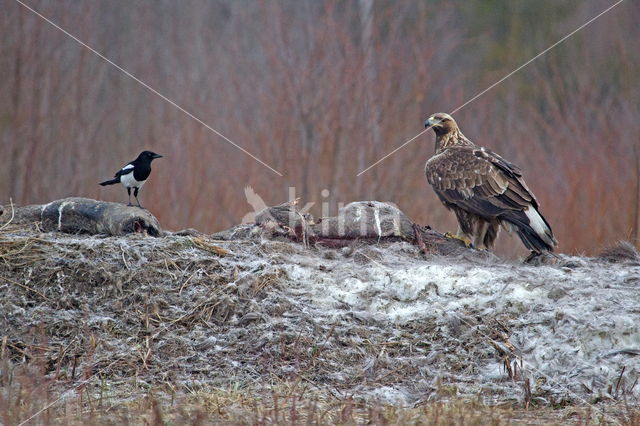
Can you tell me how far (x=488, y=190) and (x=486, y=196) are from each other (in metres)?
0.06

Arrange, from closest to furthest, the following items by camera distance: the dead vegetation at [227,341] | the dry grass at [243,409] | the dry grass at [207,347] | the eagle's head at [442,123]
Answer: the dry grass at [243,409] → the dry grass at [207,347] → the dead vegetation at [227,341] → the eagle's head at [442,123]

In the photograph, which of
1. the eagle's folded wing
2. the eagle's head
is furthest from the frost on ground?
the eagle's head

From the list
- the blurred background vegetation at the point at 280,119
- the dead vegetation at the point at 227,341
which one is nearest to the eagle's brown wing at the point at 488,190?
the dead vegetation at the point at 227,341

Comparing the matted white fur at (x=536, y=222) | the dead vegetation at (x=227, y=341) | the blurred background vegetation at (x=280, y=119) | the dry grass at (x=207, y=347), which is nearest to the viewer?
the dry grass at (x=207, y=347)

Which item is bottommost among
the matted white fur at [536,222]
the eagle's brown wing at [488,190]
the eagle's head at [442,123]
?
the matted white fur at [536,222]

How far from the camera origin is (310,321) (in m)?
5.92

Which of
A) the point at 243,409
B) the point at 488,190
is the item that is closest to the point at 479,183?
the point at 488,190

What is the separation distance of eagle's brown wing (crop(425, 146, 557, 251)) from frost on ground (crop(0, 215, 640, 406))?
2.15ft

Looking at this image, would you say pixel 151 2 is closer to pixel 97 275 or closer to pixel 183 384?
pixel 97 275

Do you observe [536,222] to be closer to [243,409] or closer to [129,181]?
[129,181]

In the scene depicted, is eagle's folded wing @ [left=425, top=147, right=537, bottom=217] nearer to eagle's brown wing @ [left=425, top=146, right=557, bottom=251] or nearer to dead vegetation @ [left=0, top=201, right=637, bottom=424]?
eagle's brown wing @ [left=425, top=146, right=557, bottom=251]

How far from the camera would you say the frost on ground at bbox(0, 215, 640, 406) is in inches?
211

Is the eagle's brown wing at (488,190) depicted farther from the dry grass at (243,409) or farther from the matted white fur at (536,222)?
the dry grass at (243,409)

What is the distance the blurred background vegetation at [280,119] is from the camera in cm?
1120
